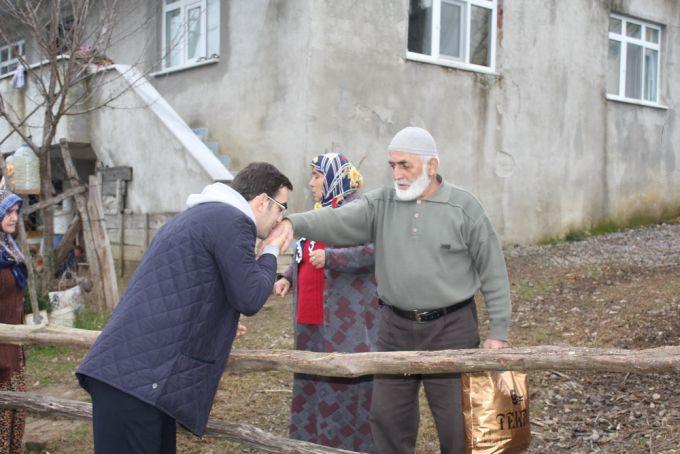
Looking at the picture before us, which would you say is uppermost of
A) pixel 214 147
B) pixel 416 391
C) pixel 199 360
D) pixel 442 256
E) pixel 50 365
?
pixel 214 147

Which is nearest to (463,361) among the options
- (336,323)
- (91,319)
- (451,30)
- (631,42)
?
(336,323)

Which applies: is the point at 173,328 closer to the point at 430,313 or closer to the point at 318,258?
the point at 430,313

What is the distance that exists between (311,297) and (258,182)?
5.01 feet

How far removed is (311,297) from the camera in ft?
14.2

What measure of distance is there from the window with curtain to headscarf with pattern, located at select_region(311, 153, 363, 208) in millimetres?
10590

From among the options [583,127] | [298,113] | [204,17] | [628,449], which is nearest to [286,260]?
[298,113]

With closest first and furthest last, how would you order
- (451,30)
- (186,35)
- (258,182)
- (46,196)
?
(258,182) → (46,196) → (451,30) → (186,35)

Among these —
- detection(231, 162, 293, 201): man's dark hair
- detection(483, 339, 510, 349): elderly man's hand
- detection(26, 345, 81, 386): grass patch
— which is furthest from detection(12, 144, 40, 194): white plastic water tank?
detection(483, 339, 510, 349): elderly man's hand

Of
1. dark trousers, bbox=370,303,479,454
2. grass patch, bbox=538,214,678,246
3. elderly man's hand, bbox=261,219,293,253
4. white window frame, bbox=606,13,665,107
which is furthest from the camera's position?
white window frame, bbox=606,13,665,107

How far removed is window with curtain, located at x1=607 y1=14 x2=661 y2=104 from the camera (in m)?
13.8

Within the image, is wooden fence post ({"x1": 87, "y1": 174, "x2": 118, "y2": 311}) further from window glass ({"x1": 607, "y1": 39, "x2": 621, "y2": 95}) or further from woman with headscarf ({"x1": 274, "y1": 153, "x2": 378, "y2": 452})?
window glass ({"x1": 607, "y1": 39, "x2": 621, "y2": 95})

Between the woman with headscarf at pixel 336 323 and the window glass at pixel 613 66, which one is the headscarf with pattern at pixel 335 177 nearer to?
the woman with headscarf at pixel 336 323

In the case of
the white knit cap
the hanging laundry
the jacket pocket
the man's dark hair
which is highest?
the hanging laundry

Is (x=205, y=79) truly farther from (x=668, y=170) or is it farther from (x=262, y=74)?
(x=668, y=170)
